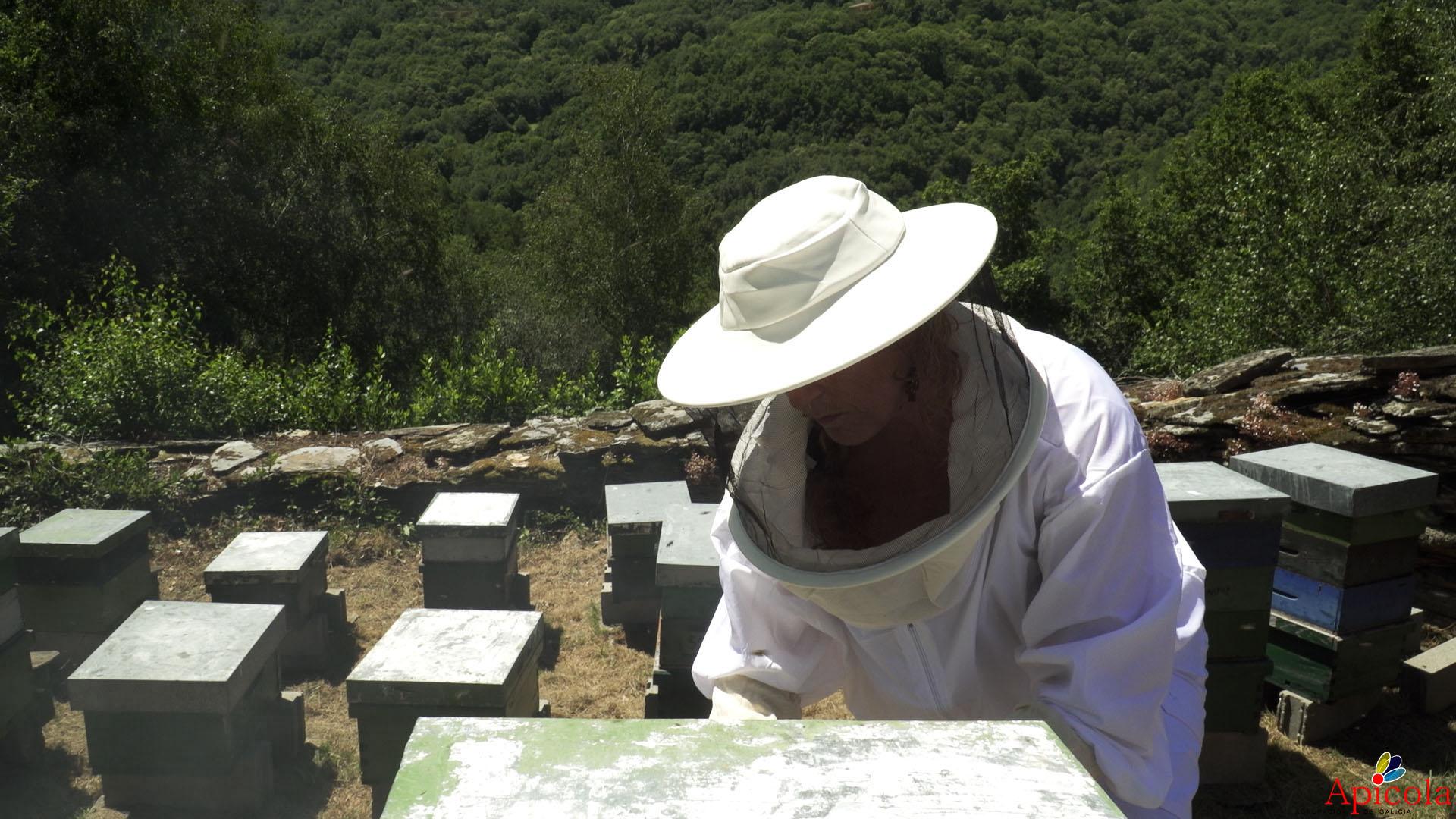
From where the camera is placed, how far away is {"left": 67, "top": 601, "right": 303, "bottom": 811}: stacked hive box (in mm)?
2908

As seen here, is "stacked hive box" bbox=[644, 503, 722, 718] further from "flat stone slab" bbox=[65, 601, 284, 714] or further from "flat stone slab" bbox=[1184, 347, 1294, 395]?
"flat stone slab" bbox=[1184, 347, 1294, 395]

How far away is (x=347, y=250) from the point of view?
635 inches

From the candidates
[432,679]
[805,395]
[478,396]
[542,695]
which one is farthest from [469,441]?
[805,395]

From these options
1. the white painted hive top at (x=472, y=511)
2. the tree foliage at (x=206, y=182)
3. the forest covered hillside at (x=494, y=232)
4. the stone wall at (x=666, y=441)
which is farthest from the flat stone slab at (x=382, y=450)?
the tree foliage at (x=206, y=182)

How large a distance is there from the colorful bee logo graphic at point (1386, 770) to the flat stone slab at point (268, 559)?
4.42 meters

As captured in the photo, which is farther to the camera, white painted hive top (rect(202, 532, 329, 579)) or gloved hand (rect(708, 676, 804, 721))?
white painted hive top (rect(202, 532, 329, 579))

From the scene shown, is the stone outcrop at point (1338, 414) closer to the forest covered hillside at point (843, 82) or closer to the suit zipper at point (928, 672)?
the suit zipper at point (928, 672)

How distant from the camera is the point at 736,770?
2.75ft

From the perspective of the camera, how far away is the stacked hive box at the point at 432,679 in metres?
2.95

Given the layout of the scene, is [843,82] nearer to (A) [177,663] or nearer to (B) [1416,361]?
(B) [1416,361]

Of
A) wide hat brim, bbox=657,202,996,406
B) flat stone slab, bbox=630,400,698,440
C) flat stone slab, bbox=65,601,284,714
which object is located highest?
wide hat brim, bbox=657,202,996,406

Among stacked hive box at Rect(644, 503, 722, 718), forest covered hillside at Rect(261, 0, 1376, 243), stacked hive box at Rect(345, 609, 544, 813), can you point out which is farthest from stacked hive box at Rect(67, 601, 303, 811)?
forest covered hillside at Rect(261, 0, 1376, 243)

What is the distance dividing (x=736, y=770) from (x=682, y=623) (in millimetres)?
2759

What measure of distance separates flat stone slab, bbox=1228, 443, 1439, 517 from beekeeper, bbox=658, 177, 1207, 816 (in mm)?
2197
